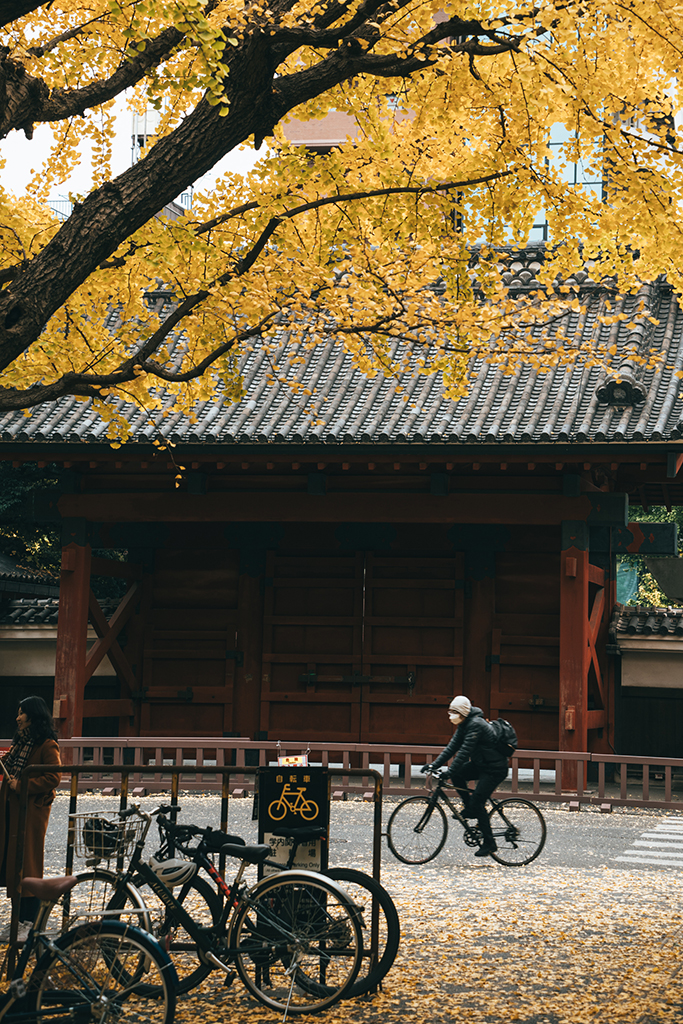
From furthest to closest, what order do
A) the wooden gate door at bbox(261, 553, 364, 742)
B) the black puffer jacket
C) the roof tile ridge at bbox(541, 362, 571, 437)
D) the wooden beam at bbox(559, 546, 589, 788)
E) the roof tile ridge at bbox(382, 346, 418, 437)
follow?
the wooden gate door at bbox(261, 553, 364, 742), the roof tile ridge at bbox(382, 346, 418, 437), the wooden beam at bbox(559, 546, 589, 788), the roof tile ridge at bbox(541, 362, 571, 437), the black puffer jacket

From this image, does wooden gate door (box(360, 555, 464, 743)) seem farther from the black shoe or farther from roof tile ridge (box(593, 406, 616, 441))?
the black shoe

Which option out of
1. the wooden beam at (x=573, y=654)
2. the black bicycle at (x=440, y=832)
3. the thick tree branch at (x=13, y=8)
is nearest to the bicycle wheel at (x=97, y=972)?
the thick tree branch at (x=13, y=8)

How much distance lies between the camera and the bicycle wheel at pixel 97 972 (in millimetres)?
5090

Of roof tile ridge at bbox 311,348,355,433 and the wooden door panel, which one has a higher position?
roof tile ridge at bbox 311,348,355,433

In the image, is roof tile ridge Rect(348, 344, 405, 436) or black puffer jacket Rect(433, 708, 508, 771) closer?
black puffer jacket Rect(433, 708, 508, 771)

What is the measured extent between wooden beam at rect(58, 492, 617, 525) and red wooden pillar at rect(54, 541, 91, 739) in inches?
31.1

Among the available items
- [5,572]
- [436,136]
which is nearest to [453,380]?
[436,136]

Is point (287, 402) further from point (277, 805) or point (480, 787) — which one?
point (277, 805)

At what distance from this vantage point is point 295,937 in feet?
18.8

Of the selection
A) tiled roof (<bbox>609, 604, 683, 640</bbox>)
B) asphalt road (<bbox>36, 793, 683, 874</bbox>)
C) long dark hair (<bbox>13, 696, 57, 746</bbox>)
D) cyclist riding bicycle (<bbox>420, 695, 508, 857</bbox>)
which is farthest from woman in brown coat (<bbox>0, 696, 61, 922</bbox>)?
tiled roof (<bbox>609, 604, 683, 640</bbox>)

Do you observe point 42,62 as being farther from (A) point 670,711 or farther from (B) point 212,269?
(A) point 670,711

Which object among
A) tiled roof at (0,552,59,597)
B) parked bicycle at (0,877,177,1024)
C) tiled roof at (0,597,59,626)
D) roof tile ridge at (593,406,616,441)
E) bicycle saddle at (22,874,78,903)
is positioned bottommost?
parked bicycle at (0,877,177,1024)

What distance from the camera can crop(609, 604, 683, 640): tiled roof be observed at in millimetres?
16156

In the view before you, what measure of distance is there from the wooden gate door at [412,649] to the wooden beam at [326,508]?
1.51 metres
